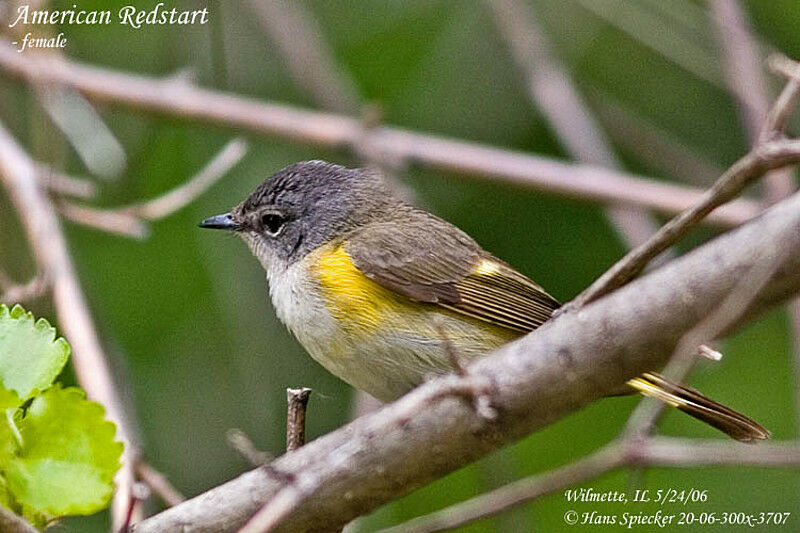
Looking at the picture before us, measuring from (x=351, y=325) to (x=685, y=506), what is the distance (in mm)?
1908

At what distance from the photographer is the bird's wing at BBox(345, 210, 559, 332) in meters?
3.46

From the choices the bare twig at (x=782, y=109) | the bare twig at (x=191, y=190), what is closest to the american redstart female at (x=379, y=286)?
the bare twig at (x=191, y=190)

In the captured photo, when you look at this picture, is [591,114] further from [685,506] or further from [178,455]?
[178,455]

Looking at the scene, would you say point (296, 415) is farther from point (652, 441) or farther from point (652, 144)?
point (652, 144)

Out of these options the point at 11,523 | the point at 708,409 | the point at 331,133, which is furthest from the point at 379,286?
the point at 11,523

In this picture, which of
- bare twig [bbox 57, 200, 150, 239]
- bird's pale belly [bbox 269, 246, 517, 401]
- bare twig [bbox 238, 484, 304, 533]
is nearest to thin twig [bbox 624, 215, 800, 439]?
bare twig [bbox 238, 484, 304, 533]

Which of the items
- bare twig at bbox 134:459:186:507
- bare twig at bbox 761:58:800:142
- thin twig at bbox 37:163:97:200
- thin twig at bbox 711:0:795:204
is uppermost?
thin twig at bbox 711:0:795:204

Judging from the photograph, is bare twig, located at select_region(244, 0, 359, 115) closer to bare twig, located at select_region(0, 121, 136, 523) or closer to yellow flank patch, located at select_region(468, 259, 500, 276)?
bare twig, located at select_region(0, 121, 136, 523)

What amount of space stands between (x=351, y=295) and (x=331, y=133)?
1392mm

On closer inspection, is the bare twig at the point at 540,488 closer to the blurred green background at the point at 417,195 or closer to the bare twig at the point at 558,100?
the blurred green background at the point at 417,195

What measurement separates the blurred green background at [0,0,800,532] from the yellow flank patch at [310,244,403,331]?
3.62 feet

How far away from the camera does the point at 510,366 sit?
5.66 feet

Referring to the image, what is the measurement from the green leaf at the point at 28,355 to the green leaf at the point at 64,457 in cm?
2

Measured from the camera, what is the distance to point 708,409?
3.08 m
